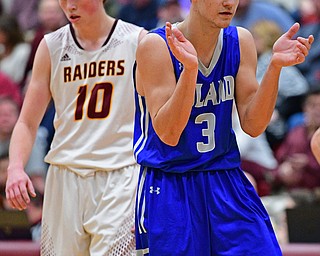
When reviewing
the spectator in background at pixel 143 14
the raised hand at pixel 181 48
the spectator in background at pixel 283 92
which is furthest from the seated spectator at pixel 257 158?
the raised hand at pixel 181 48

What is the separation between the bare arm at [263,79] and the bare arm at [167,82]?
364mm

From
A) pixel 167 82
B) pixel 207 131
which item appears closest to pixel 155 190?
pixel 207 131

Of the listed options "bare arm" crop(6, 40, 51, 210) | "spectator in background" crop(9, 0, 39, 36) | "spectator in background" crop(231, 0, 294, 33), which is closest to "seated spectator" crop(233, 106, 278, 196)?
"spectator in background" crop(231, 0, 294, 33)

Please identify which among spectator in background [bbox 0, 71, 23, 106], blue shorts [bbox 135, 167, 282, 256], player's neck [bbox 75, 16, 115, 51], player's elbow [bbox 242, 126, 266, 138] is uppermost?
spectator in background [bbox 0, 71, 23, 106]

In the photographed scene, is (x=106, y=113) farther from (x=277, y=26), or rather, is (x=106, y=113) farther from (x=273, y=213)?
(x=277, y=26)

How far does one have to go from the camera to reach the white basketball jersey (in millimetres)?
4758

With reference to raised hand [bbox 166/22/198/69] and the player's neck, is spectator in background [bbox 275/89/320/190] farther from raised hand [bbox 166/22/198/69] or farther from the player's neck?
raised hand [bbox 166/22/198/69]

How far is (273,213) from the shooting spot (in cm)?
733

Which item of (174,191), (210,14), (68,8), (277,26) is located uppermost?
(277,26)

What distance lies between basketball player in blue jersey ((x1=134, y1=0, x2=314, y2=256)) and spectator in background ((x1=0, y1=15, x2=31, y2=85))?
5.96m

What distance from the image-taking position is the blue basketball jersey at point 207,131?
3.88 m

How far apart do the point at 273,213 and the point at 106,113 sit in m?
2.96

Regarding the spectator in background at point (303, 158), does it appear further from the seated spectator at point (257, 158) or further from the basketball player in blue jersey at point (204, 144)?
the basketball player in blue jersey at point (204, 144)

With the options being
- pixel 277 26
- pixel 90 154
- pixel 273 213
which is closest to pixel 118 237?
pixel 90 154
